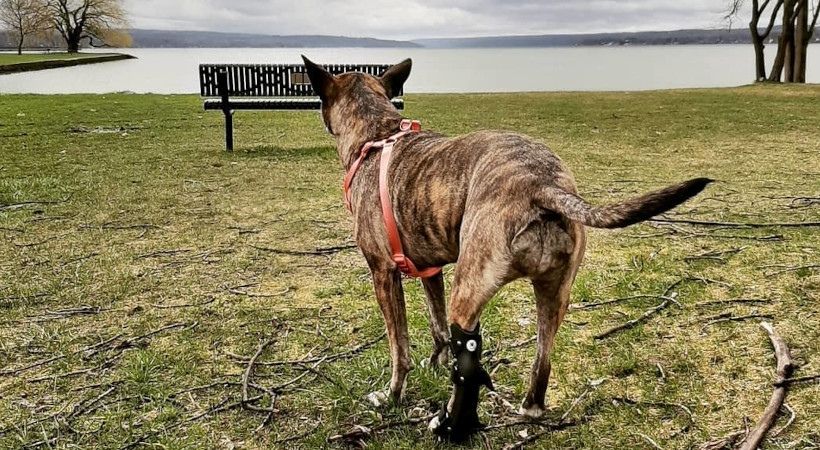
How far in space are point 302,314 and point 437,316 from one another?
1269 millimetres

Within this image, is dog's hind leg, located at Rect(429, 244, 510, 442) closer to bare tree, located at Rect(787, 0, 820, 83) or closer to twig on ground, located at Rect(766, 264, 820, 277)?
twig on ground, located at Rect(766, 264, 820, 277)

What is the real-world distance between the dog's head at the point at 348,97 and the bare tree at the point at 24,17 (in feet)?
268

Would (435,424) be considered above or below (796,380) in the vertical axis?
below

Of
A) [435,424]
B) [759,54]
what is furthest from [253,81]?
[759,54]

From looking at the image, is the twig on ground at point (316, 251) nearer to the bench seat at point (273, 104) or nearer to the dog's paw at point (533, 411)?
the dog's paw at point (533, 411)

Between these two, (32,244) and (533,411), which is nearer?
(533,411)

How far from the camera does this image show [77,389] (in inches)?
145

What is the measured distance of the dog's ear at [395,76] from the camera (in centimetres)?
422

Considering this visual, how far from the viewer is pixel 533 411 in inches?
128

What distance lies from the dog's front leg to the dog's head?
3.12 feet

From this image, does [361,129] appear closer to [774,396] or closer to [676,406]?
[676,406]

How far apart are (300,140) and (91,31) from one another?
80982mm

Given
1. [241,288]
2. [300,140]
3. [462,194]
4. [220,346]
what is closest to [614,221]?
[462,194]

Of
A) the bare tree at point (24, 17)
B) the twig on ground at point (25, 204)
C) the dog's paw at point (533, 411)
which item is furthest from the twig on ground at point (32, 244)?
the bare tree at point (24, 17)
